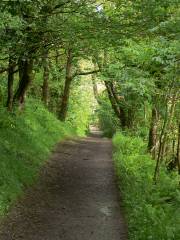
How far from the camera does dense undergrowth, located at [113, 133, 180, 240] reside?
28.5 feet

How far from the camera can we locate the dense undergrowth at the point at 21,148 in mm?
11104

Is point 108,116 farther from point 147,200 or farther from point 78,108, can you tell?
point 147,200

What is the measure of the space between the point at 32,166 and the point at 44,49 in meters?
4.27

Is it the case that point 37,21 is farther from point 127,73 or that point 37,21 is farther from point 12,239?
point 12,239

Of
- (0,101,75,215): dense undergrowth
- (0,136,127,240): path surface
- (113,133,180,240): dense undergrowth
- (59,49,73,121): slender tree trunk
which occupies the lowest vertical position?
(0,136,127,240): path surface

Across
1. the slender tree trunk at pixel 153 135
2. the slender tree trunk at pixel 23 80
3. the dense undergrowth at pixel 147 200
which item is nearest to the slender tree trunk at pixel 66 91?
the slender tree trunk at pixel 23 80

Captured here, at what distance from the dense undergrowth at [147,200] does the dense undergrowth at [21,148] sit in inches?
109

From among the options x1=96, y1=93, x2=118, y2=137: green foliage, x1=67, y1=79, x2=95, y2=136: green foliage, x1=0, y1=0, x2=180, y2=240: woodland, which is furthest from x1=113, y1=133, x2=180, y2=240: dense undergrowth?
x1=96, y1=93, x2=118, y2=137: green foliage

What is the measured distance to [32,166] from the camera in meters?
13.9

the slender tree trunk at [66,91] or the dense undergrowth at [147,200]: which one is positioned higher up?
the slender tree trunk at [66,91]

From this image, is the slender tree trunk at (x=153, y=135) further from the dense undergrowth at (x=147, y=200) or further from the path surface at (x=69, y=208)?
the path surface at (x=69, y=208)

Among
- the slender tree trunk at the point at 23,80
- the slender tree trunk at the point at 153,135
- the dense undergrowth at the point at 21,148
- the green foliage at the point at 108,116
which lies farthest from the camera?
the green foliage at the point at 108,116

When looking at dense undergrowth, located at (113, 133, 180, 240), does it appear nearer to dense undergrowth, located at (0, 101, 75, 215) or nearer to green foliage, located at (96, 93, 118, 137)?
dense undergrowth, located at (0, 101, 75, 215)

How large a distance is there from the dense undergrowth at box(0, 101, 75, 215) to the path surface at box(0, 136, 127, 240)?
1.10ft
